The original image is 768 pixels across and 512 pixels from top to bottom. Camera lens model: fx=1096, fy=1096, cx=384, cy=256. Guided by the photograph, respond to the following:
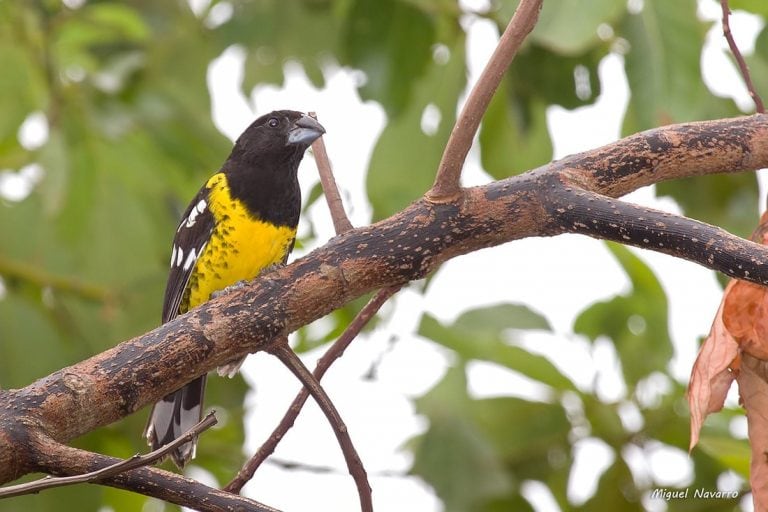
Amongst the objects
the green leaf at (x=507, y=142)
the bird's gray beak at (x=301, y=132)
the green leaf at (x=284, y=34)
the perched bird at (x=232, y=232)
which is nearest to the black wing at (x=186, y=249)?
the perched bird at (x=232, y=232)

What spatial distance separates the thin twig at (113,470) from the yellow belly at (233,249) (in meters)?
1.83

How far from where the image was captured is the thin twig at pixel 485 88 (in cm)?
176

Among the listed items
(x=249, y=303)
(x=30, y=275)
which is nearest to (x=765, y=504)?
(x=249, y=303)

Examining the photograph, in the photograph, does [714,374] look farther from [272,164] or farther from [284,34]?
[284,34]

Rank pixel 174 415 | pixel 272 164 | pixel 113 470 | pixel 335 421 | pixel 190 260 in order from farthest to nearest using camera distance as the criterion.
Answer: pixel 272 164 → pixel 190 260 → pixel 174 415 → pixel 335 421 → pixel 113 470

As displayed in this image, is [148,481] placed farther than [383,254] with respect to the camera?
No

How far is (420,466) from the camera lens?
3879 mm

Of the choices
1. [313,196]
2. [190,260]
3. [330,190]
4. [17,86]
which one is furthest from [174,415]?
[330,190]

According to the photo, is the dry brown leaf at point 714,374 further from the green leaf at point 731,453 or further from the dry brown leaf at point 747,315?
the green leaf at point 731,453

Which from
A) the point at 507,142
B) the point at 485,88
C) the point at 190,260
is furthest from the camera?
the point at 507,142

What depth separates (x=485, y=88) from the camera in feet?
5.94

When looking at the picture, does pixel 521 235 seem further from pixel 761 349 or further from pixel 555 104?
pixel 555 104

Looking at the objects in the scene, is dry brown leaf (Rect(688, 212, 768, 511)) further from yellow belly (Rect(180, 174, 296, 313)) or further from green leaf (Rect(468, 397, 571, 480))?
green leaf (Rect(468, 397, 571, 480))

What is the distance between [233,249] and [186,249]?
7.4 inches
